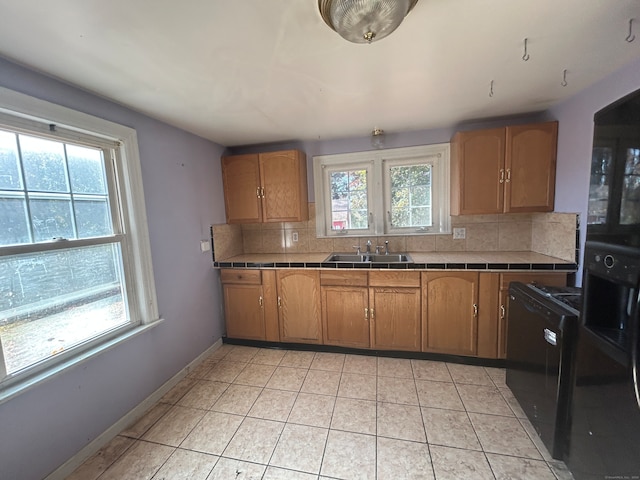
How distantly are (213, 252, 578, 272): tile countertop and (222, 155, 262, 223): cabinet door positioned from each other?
49cm

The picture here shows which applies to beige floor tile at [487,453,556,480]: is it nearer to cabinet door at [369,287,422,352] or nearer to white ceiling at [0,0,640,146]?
cabinet door at [369,287,422,352]

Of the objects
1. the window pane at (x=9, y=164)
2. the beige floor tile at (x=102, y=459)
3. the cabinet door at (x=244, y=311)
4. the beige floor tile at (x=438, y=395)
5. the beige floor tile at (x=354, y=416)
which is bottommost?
the beige floor tile at (x=102, y=459)

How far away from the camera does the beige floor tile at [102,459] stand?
1.37m

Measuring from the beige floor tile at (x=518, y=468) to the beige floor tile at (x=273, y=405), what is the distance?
1.22 metres

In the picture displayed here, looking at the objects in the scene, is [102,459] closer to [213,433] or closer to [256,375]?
[213,433]

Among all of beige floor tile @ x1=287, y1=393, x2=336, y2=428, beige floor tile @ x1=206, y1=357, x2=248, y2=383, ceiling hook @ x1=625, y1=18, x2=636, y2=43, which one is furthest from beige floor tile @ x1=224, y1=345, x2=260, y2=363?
ceiling hook @ x1=625, y1=18, x2=636, y2=43

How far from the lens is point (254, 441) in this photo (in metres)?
1.53

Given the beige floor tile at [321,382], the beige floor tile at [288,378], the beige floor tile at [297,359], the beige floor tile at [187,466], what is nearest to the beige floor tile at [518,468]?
the beige floor tile at [321,382]

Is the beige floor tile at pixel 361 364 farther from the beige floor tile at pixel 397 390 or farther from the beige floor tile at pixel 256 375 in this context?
the beige floor tile at pixel 256 375

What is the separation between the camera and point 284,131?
2.44 meters

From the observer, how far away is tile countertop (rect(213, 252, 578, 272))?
6.46 feet

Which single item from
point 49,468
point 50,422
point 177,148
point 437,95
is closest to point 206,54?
point 177,148

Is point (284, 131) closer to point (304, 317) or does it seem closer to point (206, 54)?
point (206, 54)

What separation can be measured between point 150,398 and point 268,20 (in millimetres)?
2475
